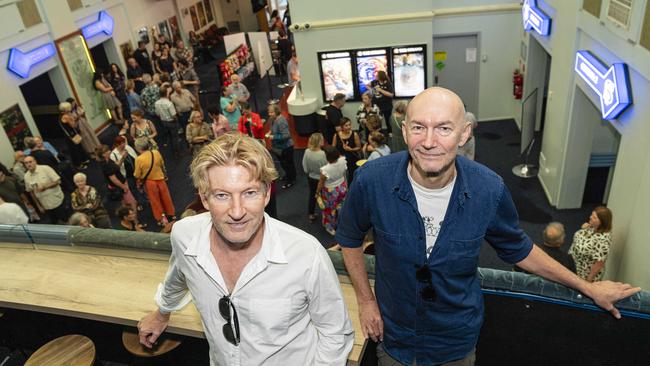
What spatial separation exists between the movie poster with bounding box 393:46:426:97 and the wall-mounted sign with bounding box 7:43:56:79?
25.1 feet

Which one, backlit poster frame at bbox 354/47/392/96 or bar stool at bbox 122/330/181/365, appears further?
backlit poster frame at bbox 354/47/392/96

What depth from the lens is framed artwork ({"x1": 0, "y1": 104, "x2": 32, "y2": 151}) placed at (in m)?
9.57

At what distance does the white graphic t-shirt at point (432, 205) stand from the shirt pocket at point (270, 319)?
599 millimetres

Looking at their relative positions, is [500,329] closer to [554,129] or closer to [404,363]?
[404,363]

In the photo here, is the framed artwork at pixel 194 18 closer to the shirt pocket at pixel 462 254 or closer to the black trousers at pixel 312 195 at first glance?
the black trousers at pixel 312 195

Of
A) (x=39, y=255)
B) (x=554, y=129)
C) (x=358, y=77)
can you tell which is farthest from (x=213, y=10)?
(x=39, y=255)

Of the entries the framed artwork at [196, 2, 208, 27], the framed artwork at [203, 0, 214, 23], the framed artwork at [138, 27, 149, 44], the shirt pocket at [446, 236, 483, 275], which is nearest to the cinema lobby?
the shirt pocket at [446, 236, 483, 275]

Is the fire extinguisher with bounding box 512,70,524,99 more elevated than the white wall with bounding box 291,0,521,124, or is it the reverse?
the white wall with bounding box 291,0,521,124

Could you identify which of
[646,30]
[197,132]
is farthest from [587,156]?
[197,132]

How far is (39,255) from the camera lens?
3400 mm

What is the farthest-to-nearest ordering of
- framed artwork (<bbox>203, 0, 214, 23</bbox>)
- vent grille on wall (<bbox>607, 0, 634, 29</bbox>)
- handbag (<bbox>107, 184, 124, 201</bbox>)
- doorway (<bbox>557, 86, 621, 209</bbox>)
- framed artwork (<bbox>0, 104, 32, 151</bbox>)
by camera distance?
1. framed artwork (<bbox>203, 0, 214, 23</bbox>)
2. framed artwork (<bbox>0, 104, 32, 151</bbox>)
3. handbag (<bbox>107, 184, 124, 201</bbox>)
4. doorway (<bbox>557, 86, 621, 209</bbox>)
5. vent grille on wall (<bbox>607, 0, 634, 29</bbox>)

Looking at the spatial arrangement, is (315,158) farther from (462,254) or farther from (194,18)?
(194,18)

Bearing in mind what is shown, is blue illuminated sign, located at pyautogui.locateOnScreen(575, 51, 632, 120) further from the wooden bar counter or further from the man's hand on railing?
the wooden bar counter

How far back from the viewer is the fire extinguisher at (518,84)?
968 cm
